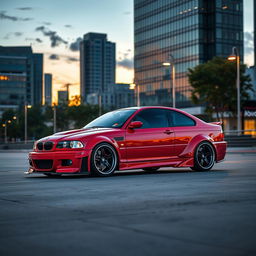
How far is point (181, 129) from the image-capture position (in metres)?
12.0

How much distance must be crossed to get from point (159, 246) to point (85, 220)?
137cm

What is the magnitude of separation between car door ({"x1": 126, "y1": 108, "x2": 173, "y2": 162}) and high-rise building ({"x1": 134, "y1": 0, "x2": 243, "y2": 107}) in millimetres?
90994

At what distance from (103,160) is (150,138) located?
1.25 m

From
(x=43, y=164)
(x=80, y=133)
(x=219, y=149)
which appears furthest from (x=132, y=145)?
(x=219, y=149)

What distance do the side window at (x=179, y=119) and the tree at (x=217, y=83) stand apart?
142 feet

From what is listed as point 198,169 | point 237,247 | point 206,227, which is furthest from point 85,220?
A: point 198,169

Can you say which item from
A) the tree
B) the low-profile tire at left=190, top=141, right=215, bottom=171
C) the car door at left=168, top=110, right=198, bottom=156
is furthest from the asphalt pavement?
the tree

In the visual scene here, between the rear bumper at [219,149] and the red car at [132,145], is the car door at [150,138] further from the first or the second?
the rear bumper at [219,149]

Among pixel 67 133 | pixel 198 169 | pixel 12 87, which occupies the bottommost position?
pixel 198 169

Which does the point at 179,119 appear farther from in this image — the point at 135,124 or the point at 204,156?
the point at 135,124

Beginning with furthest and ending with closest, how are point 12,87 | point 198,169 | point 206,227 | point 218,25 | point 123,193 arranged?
point 12,87, point 218,25, point 198,169, point 123,193, point 206,227

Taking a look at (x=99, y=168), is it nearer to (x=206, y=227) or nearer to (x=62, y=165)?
(x=62, y=165)

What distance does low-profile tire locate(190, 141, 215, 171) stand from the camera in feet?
39.9

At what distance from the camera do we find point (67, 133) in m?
11.1
